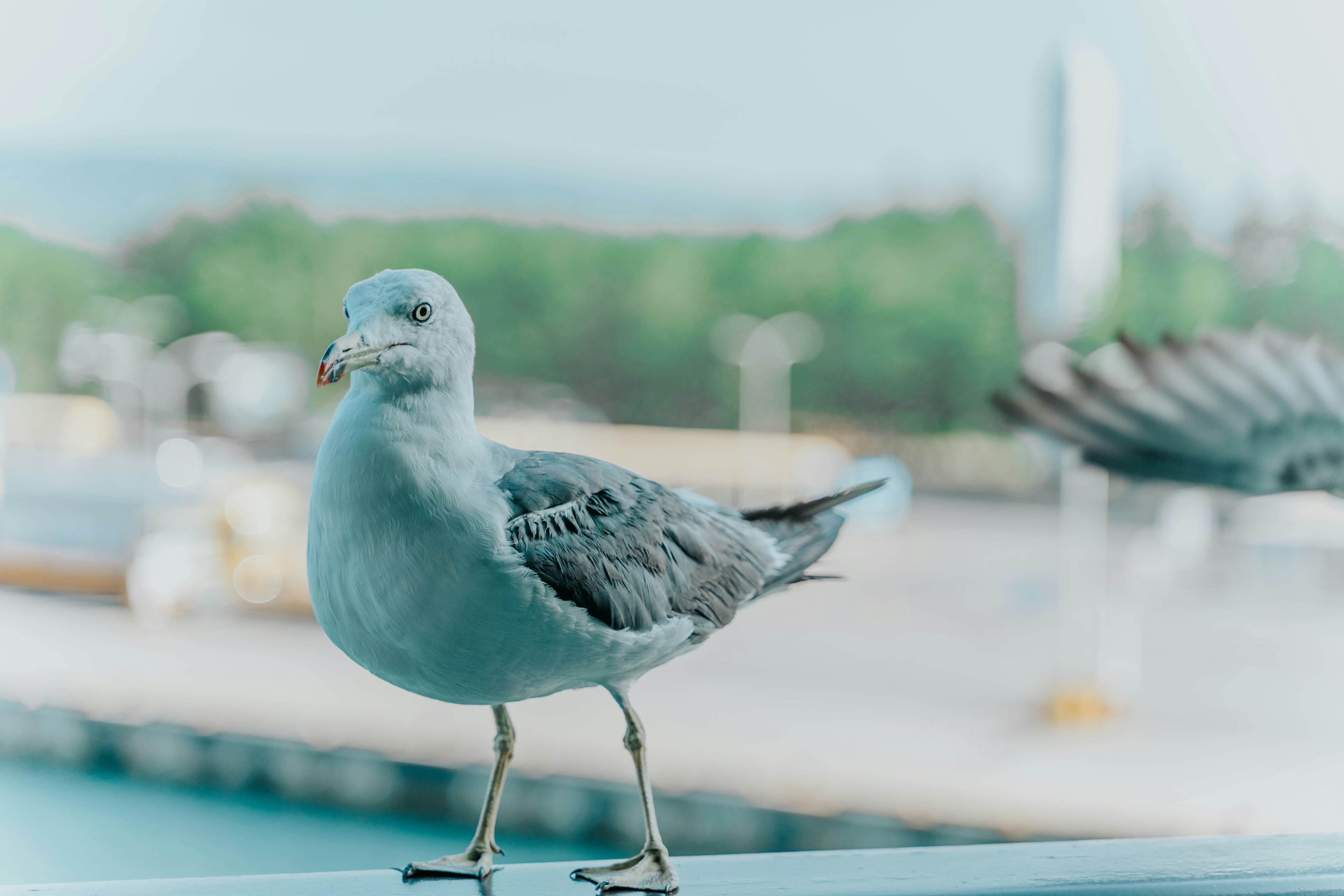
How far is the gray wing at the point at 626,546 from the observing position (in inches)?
25.7

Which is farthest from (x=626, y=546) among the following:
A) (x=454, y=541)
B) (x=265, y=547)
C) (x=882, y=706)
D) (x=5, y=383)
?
(x=5, y=383)

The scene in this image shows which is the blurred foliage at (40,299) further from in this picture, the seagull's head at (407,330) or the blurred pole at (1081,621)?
the seagull's head at (407,330)

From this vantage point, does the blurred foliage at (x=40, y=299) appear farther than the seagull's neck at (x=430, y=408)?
Yes

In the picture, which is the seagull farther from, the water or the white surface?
the water

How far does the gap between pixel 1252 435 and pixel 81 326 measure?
1186 centimetres

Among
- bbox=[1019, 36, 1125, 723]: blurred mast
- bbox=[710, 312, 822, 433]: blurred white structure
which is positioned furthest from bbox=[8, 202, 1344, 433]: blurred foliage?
bbox=[1019, 36, 1125, 723]: blurred mast

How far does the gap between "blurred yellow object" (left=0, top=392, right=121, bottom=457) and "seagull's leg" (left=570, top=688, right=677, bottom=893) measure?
424 inches

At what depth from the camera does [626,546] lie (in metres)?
0.69

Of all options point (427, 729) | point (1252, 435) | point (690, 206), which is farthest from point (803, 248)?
point (1252, 435)

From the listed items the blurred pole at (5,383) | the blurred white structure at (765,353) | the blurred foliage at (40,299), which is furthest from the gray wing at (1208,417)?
the blurred foliage at (40,299)

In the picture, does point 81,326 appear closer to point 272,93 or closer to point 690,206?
point 272,93

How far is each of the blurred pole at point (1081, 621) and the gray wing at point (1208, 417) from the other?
418 centimetres

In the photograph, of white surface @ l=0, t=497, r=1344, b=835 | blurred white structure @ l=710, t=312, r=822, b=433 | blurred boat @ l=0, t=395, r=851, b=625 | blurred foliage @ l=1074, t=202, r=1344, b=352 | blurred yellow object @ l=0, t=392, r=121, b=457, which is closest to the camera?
white surface @ l=0, t=497, r=1344, b=835

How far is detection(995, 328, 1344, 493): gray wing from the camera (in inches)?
39.0
